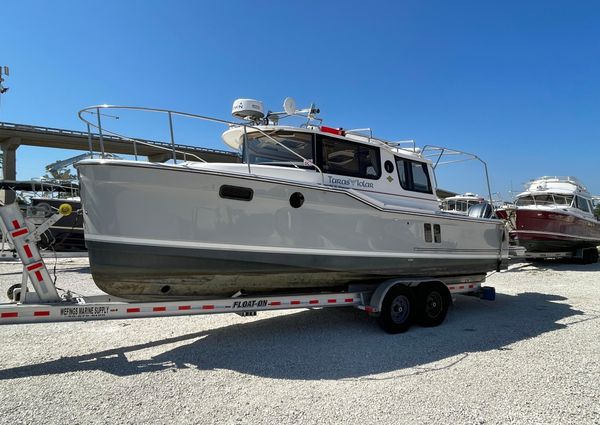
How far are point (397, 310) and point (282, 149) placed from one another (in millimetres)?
2858

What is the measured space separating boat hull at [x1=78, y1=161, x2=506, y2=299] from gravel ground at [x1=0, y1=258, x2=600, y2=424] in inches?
30.4

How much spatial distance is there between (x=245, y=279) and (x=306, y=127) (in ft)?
7.54

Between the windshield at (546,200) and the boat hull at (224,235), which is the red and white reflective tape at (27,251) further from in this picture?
the windshield at (546,200)

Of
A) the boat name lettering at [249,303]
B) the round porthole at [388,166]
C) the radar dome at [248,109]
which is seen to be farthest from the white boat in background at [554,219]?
the boat name lettering at [249,303]

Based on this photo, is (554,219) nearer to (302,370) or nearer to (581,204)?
(581,204)

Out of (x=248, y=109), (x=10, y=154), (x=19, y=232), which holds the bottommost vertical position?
(x=19, y=232)

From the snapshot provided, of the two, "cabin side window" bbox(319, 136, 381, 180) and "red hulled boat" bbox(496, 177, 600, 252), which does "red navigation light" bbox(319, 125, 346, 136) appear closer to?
"cabin side window" bbox(319, 136, 381, 180)

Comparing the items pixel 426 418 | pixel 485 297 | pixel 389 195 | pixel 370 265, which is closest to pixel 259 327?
pixel 370 265

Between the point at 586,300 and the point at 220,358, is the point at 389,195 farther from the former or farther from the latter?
the point at 586,300

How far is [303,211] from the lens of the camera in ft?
16.3

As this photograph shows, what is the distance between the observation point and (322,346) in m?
5.12

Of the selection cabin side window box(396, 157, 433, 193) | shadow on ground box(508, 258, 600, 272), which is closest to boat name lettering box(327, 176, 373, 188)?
cabin side window box(396, 157, 433, 193)

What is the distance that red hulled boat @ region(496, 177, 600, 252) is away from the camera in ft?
44.1

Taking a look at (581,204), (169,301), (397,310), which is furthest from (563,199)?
(169,301)
